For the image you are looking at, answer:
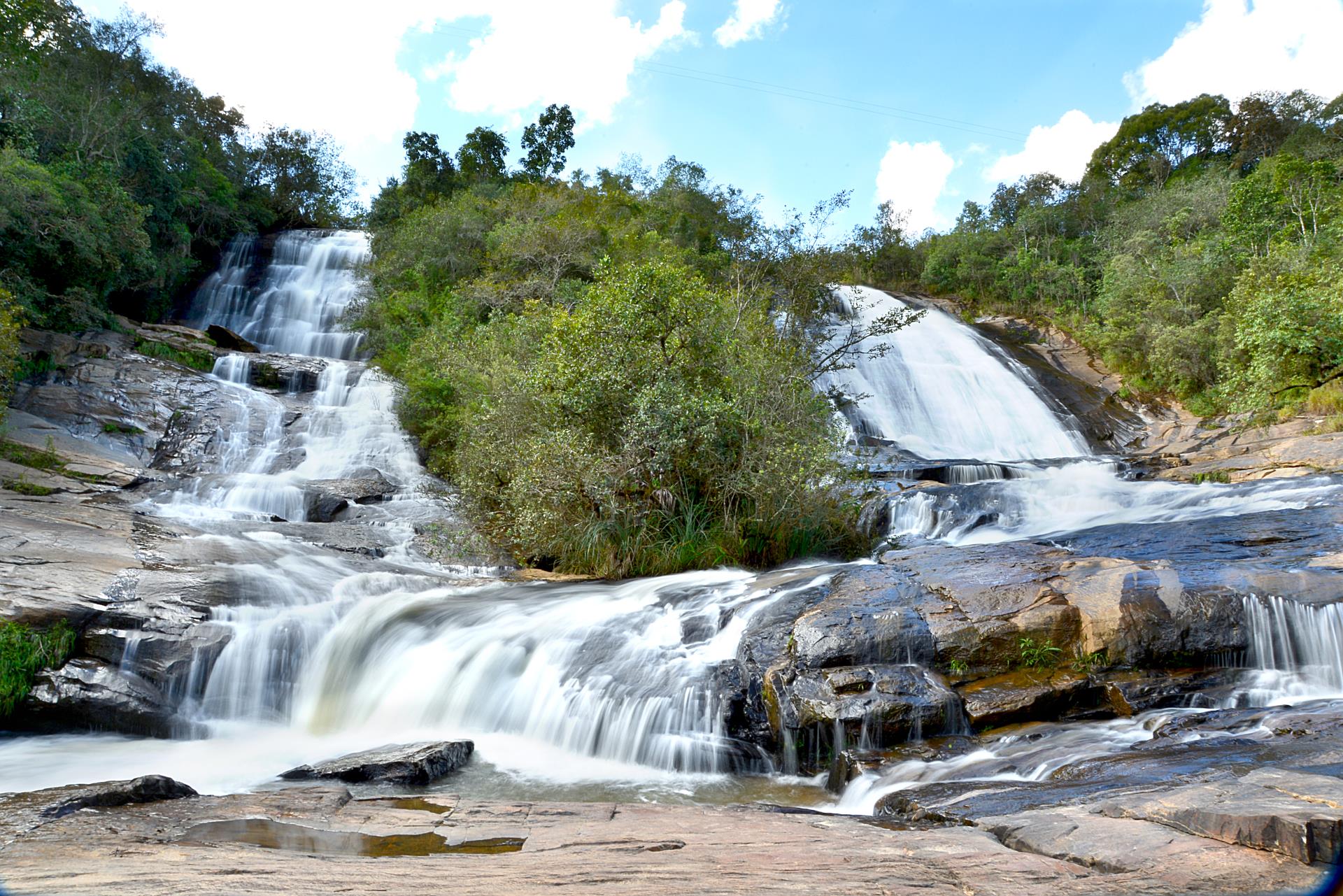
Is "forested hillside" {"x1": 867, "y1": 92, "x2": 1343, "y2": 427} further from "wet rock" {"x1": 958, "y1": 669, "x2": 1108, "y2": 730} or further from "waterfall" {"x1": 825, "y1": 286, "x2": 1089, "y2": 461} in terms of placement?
"wet rock" {"x1": 958, "y1": 669, "x2": 1108, "y2": 730}

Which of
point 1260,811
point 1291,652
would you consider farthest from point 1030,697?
point 1260,811

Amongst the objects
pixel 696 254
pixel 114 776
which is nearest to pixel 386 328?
pixel 696 254

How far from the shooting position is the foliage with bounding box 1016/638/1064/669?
7.43 meters

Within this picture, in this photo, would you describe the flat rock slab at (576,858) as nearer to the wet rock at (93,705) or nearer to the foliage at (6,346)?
the wet rock at (93,705)

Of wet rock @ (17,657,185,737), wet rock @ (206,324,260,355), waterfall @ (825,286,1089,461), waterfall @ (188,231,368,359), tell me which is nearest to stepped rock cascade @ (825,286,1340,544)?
waterfall @ (825,286,1089,461)

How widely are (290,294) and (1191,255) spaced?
35.0 meters

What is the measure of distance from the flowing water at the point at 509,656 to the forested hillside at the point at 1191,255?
684cm

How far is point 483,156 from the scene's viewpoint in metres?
38.6

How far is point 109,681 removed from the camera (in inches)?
328

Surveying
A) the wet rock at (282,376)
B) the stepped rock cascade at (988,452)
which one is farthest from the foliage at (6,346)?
the stepped rock cascade at (988,452)

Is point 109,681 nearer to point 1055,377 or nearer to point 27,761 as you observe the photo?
point 27,761

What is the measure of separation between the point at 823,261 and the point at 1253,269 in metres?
14.4

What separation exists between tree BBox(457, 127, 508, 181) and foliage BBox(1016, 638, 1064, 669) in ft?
118

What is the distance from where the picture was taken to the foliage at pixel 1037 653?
743 centimetres
